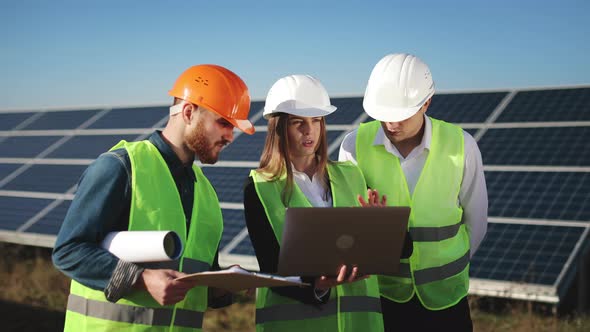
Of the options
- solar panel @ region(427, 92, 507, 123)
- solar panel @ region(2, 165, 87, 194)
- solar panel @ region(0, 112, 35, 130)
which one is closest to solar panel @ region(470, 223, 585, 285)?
solar panel @ region(427, 92, 507, 123)

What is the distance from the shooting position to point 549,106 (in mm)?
11266

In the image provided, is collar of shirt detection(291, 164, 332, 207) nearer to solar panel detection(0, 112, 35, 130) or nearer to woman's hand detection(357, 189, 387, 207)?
woman's hand detection(357, 189, 387, 207)

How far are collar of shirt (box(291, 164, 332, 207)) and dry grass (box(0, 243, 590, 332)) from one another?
438cm

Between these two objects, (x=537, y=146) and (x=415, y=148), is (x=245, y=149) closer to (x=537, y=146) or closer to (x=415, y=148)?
(x=537, y=146)

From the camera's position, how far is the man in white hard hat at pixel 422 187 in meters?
4.41

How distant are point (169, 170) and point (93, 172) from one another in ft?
1.29

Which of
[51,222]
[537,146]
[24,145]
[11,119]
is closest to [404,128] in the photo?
[537,146]

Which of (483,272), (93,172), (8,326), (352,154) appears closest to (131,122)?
(8,326)

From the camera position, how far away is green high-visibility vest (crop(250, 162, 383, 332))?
392 cm

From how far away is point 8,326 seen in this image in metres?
8.87

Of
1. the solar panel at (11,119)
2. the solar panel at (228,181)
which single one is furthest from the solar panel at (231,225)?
the solar panel at (11,119)

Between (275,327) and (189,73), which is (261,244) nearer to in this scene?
(275,327)

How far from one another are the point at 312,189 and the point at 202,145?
32.0 inches

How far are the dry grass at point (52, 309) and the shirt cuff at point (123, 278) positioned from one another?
17.9 feet
